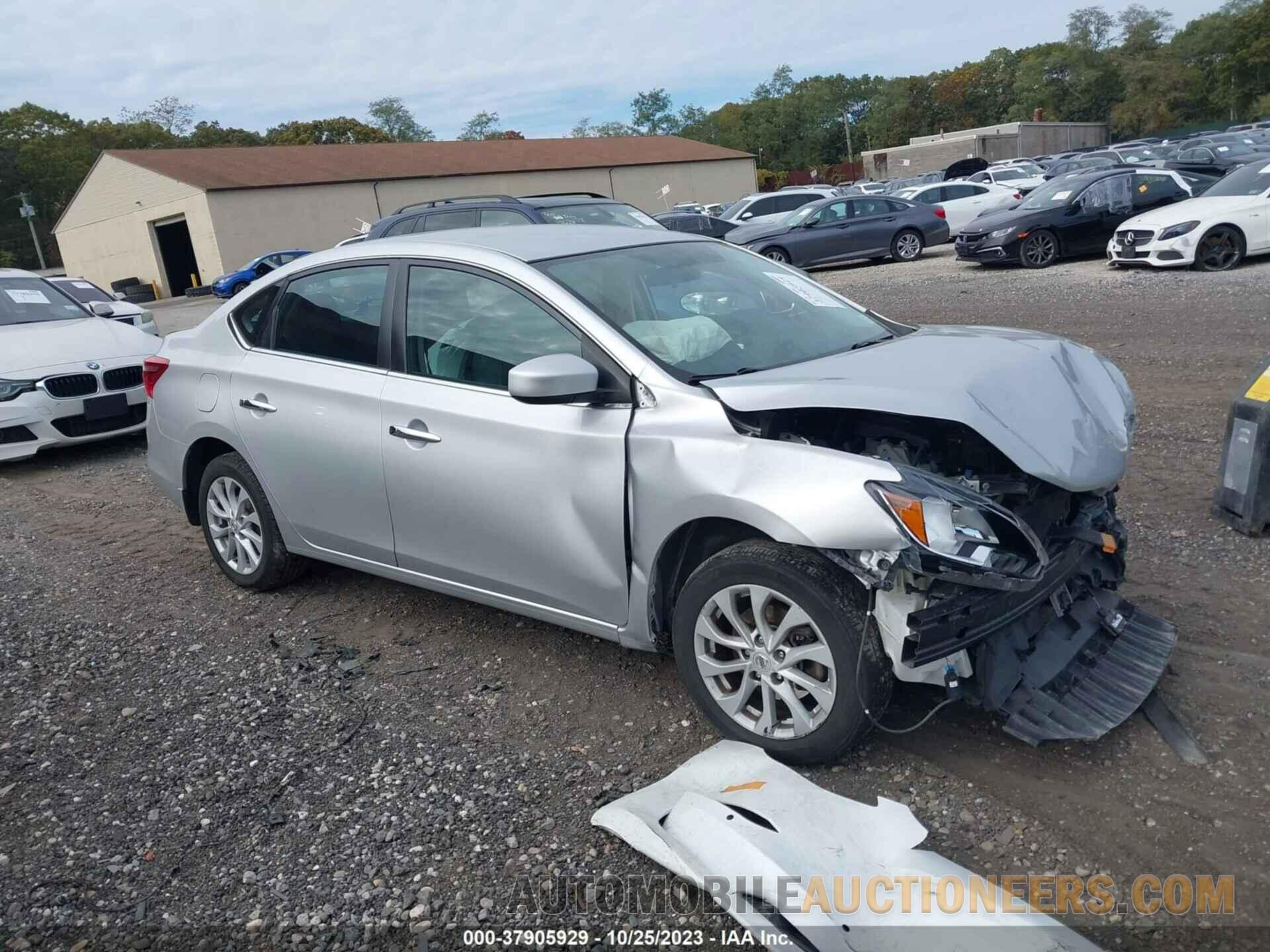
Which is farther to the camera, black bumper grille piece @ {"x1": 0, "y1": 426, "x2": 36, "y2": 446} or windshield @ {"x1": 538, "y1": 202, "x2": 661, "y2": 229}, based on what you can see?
windshield @ {"x1": 538, "y1": 202, "x2": 661, "y2": 229}

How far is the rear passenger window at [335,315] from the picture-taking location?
15.1ft

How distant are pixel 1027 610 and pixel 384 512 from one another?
2.64m

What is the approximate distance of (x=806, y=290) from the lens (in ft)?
15.5

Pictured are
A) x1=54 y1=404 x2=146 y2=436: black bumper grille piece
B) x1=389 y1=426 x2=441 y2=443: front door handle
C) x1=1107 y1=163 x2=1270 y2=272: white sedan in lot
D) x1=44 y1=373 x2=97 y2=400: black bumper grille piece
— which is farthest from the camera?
x1=1107 y1=163 x2=1270 y2=272: white sedan in lot

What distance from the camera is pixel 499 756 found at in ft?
12.2

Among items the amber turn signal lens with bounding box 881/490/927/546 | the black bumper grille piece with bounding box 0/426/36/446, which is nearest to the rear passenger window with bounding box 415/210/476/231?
the black bumper grille piece with bounding box 0/426/36/446

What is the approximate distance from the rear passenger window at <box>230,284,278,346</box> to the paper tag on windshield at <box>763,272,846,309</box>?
252cm

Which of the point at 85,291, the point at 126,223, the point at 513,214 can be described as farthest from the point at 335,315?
the point at 126,223

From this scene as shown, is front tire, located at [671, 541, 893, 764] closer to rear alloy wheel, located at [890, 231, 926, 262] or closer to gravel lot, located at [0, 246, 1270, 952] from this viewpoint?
gravel lot, located at [0, 246, 1270, 952]

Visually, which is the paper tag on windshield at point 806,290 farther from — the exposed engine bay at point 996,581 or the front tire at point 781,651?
the front tire at point 781,651

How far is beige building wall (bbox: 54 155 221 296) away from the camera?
125ft

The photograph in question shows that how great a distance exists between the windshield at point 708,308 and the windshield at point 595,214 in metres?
6.03

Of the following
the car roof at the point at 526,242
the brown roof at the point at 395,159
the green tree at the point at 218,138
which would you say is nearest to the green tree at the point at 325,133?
the green tree at the point at 218,138

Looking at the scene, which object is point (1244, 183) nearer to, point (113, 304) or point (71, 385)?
point (71, 385)
